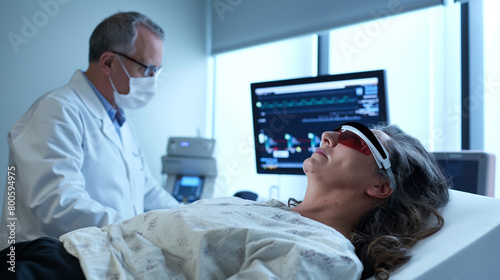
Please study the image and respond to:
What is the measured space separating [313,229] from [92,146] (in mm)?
1229

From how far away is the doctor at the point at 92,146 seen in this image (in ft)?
5.62

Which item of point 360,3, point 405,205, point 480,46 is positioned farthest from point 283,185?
point 405,205

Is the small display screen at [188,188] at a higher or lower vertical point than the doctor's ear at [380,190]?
lower

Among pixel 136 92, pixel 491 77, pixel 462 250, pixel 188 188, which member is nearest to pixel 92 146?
pixel 136 92

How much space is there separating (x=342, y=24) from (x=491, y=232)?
5.82 ft

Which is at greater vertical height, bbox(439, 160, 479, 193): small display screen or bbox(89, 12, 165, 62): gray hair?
bbox(89, 12, 165, 62): gray hair

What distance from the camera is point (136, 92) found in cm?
219

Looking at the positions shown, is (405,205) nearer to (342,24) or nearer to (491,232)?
(491,232)

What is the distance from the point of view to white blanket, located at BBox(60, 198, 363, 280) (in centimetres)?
99

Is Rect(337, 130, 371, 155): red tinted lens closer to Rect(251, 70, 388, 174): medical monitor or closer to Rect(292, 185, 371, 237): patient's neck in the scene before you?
Rect(292, 185, 371, 237): patient's neck

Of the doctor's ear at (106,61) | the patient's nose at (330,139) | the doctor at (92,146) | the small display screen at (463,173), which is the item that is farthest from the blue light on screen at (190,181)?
the small display screen at (463,173)

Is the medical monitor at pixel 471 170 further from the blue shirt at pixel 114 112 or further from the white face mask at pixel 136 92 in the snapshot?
the blue shirt at pixel 114 112

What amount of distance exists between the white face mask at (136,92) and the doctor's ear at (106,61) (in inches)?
1.2

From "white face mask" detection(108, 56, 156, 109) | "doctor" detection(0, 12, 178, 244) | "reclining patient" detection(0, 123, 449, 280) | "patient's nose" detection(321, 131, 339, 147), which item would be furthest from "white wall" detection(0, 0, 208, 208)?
"patient's nose" detection(321, 131, 339, 147)
